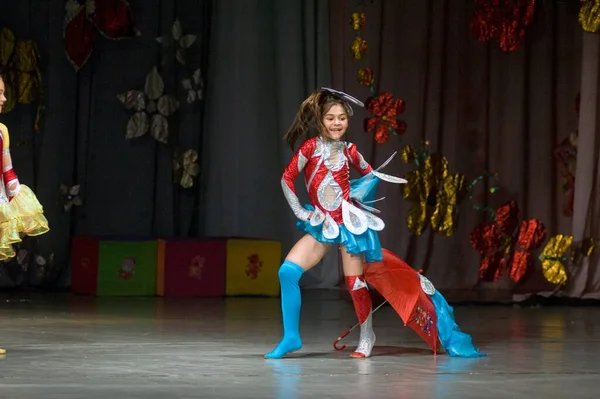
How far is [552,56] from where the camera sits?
7.71 m

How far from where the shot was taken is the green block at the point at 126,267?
7.37 metres

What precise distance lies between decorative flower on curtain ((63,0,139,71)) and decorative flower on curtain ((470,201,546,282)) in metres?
2.65

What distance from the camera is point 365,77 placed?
7562 millimetres

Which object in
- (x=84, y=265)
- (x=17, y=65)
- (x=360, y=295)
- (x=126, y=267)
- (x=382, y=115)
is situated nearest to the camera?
(x=360, y=295)

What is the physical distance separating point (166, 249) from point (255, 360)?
3001 mm

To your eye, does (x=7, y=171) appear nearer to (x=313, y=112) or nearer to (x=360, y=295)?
(x=313, y=112)

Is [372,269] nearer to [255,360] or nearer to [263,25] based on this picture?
[255,360]

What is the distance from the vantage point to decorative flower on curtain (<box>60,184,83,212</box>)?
26.5 feet

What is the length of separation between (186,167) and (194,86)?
1.77 ft

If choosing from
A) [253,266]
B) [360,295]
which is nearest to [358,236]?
[360,295]

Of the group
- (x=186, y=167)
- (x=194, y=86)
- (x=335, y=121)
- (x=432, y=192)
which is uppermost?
(x=194, y=86)

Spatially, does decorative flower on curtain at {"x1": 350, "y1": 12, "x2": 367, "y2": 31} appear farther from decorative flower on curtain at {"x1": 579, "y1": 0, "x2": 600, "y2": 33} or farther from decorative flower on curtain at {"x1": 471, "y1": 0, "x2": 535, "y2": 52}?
decorative flower on curtain at {"x1": 579, "y1": 0, "x2": 600, "y2": 33}

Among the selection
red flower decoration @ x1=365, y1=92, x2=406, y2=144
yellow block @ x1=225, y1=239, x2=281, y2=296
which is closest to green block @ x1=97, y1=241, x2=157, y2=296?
yellow block @ x1=225, y1=239, x2=281, y2=296

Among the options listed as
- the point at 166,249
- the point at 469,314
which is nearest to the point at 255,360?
the point at 469,314
